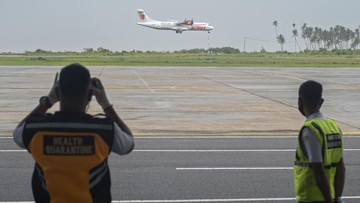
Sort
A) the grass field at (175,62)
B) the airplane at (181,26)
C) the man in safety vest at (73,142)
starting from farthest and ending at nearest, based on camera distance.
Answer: the airplane at (181,26) → the grass field at (175,62) → the man in safety vest at (73,142)

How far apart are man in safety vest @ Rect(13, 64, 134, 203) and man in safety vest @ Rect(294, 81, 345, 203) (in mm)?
1345

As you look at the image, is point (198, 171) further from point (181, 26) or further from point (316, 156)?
point (181, 26)

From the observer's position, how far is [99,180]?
3.92 m

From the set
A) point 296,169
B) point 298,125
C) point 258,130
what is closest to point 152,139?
point 258,130

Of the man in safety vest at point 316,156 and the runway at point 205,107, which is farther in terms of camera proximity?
the runway at point 205,107

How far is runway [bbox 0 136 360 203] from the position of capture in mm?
8744

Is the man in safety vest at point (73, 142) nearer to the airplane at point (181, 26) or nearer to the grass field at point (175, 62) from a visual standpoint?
the grass field at point (175, 62)

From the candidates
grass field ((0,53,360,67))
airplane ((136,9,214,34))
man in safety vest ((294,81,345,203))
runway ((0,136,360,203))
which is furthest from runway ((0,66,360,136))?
airplane ((136,9,214,34))

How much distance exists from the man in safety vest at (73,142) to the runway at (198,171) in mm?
4528

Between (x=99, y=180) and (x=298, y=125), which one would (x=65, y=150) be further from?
(x=298, y=125)

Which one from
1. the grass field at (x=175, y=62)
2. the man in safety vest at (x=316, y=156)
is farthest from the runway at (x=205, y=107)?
the grass field at (x=175, y=62)

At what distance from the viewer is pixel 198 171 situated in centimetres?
1063

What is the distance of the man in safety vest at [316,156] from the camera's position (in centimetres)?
451

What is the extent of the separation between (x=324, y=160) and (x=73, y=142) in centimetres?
188
